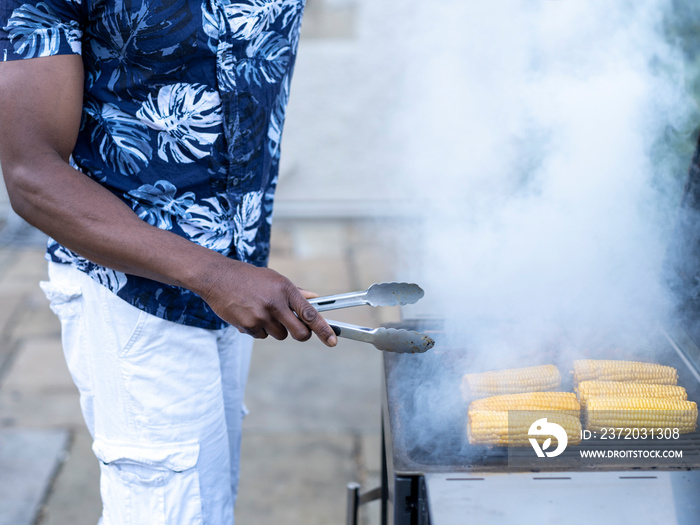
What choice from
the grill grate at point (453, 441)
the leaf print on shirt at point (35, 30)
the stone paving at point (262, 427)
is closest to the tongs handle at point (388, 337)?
the grill grate at point (453, 441)

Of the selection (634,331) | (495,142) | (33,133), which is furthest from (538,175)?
(33,133)

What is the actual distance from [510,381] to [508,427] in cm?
20

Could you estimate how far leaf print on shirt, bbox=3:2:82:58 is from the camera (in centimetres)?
127

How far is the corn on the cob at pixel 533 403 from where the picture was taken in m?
1.58

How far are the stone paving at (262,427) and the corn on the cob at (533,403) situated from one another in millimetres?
1321

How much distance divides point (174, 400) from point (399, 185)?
422cm

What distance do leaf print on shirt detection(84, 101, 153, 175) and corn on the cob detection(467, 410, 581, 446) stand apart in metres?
1.00

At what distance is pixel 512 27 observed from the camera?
386cm

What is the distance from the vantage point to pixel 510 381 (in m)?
1.67

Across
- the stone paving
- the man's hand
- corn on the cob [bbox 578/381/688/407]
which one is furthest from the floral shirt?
the stone paving

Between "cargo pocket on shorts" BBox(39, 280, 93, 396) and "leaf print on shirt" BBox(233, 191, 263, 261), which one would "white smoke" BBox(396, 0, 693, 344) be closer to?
"leaf print on shirt" BBox(233, 191, 263, 261)

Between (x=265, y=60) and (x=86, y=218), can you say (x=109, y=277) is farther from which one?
(x=265, y=60)

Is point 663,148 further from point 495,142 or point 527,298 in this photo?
point 495,142

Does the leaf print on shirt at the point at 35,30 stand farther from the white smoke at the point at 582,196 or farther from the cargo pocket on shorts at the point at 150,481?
the white smoke at the point at 582,196
